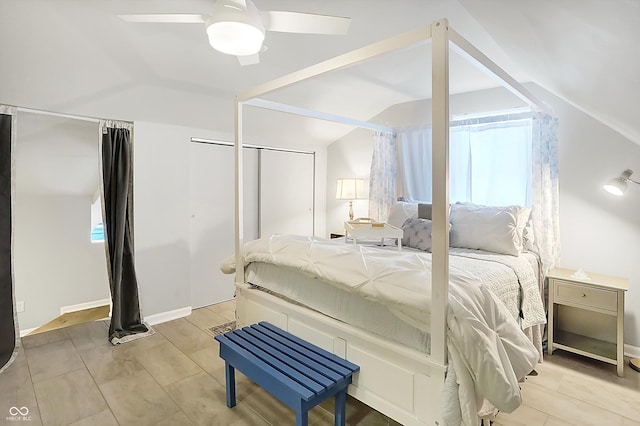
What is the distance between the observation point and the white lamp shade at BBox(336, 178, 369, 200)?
4.32 meters

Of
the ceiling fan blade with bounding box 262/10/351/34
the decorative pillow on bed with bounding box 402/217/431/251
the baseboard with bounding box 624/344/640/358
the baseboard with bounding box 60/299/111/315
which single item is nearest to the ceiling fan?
the ceiling fan blade with bounding box 262/10/351/34

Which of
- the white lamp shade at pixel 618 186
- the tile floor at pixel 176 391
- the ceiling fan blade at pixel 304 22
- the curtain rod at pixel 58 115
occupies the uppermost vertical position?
the ceiling fan blade at pixel 304 22

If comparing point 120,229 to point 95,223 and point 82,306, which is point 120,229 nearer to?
point 95,223

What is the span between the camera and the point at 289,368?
5.82ft

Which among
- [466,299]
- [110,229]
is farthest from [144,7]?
[466,299]

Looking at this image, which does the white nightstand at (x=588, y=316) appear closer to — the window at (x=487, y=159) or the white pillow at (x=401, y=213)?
the window at (x=487, y=159)

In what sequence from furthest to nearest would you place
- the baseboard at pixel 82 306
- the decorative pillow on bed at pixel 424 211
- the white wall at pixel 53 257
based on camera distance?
the baseboard at pixel 82 306 → the white wall at pixel 53 257 → the decorative pillow on bed at pixel 424 211

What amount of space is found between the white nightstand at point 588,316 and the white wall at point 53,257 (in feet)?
15.5

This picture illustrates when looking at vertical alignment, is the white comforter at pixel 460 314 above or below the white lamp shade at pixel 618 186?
below

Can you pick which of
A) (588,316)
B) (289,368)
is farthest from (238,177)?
(588,316)

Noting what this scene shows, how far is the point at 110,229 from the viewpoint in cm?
310

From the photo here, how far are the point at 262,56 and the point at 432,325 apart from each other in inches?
97.2

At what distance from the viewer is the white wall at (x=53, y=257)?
12.2 ft

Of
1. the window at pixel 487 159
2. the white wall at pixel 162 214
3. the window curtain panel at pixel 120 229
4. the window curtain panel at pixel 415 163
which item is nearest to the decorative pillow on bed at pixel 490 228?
the window at pixel 487 159
